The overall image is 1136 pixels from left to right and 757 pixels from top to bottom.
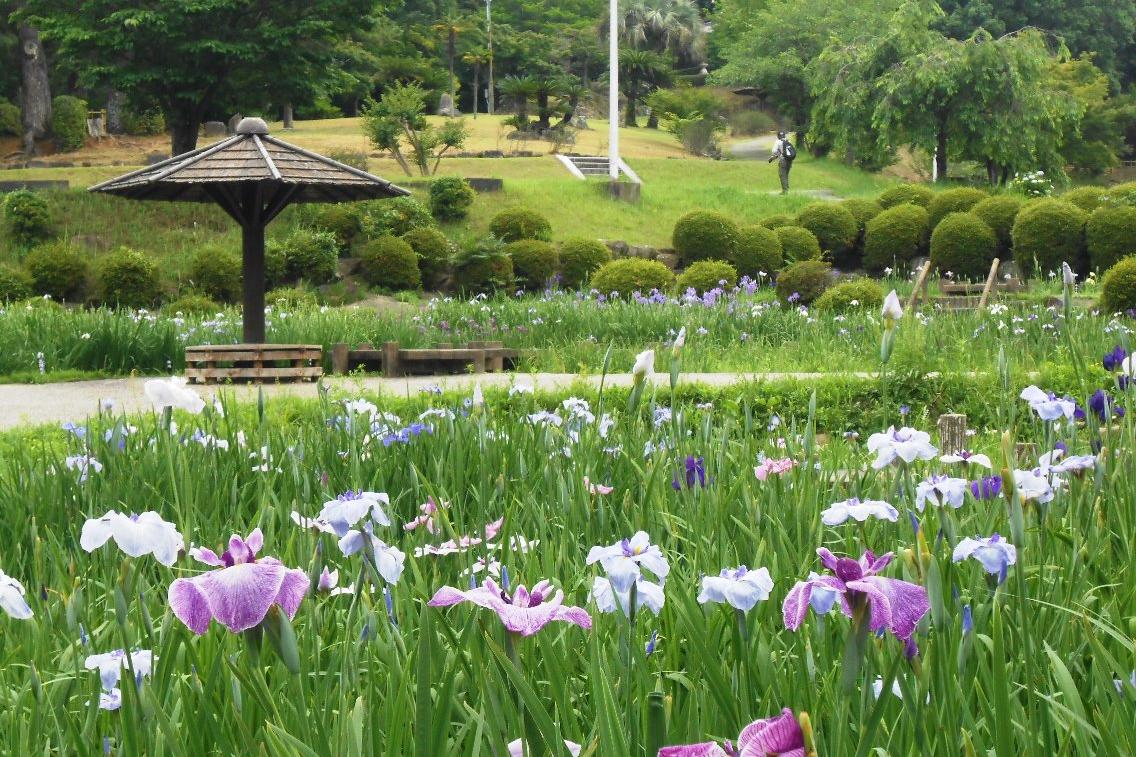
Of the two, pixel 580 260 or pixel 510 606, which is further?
pixel 580 260

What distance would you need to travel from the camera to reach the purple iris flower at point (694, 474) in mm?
2752

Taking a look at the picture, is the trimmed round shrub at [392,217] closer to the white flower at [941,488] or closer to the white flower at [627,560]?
the white flower at [941,488]

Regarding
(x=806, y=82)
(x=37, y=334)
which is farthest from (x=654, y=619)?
(x=806, y=82)

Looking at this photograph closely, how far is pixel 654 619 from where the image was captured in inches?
76.8

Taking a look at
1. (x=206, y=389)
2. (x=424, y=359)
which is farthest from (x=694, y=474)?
(x=424, y=359)

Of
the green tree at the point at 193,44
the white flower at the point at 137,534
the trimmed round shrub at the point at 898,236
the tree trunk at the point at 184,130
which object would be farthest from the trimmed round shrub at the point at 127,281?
the white flower at the point at 137,534

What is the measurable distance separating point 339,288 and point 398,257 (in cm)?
123

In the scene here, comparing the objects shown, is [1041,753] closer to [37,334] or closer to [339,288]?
[37,334]

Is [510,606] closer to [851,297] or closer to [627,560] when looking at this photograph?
[627,560]

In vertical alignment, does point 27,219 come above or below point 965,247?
above

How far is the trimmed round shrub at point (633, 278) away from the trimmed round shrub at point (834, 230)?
5.11 m

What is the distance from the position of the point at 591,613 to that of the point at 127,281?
19140 millimetres

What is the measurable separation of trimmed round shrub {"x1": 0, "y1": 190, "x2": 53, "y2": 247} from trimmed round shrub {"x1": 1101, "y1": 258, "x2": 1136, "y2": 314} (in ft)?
60.5

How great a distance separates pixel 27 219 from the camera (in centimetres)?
2183
